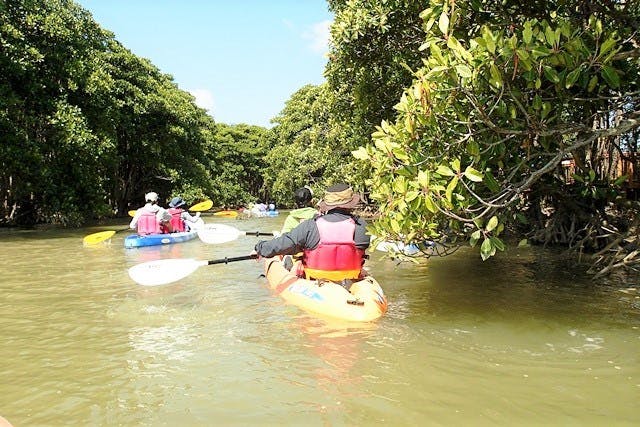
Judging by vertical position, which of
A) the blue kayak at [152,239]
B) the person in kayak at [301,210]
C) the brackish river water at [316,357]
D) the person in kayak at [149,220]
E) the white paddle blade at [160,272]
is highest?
the person in kayak at [301,210]

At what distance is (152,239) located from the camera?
43.0ft

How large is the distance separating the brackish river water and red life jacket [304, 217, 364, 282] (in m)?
0.54

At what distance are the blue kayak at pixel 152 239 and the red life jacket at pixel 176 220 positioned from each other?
46 centimetres

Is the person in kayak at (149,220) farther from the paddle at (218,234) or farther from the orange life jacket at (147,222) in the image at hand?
the paddle at (218,234)

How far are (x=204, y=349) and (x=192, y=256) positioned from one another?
733 centimetres

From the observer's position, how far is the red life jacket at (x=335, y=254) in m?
5.93

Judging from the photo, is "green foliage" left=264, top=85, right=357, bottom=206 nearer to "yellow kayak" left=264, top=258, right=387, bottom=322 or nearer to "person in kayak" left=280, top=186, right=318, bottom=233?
"person in kayak" left=280, top=186, right=318, bottom=233

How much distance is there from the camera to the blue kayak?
12.9 metres

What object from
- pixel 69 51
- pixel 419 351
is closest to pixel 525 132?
pixel 419 351

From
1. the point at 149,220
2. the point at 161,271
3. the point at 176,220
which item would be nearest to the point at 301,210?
the point at 161,271

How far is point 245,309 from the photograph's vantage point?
262 inches

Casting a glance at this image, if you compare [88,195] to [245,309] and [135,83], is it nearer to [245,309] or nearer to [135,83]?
[135,83]

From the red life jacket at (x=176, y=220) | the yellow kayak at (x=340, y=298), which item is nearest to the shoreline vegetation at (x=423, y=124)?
the yellow kayak at (x=340, y=298)

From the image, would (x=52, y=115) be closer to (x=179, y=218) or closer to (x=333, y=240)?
(x=179, y=218)
